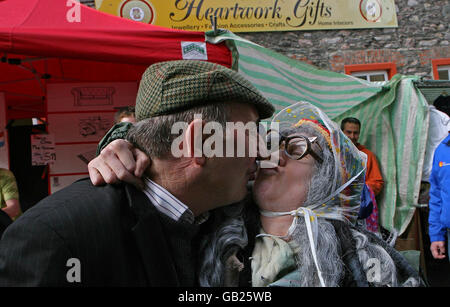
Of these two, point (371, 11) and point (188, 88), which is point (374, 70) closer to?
point (371, 11)

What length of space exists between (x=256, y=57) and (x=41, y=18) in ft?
5.77

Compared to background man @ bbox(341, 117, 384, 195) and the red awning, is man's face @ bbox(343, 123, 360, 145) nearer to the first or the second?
background man @ bbox(341, 117, 384, 195)

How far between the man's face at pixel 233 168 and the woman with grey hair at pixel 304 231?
0.40 feet

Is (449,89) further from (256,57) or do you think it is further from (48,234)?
(48,234)

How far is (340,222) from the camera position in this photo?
1345mm

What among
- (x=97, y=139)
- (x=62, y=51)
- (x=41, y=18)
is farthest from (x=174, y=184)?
(x=97, y=139)

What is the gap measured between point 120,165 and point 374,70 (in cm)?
784

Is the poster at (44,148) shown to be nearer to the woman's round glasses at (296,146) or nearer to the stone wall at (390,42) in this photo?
the woman's round glasses at (296,146)

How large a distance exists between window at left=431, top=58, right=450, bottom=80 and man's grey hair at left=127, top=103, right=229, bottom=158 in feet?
26.3

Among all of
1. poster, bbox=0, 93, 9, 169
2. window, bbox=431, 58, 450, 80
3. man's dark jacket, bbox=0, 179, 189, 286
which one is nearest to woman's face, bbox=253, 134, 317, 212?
man's dark jacket, bbox=0, 179, 189, 286

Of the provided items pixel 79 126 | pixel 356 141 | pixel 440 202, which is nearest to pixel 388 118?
pixel 356 141

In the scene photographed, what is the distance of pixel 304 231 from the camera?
127 cm

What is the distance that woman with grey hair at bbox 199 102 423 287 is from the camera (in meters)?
1.20

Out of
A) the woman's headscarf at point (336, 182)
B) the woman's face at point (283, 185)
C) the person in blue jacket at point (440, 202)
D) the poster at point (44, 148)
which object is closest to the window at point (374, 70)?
the person in blue jacket at point (440, 202)
